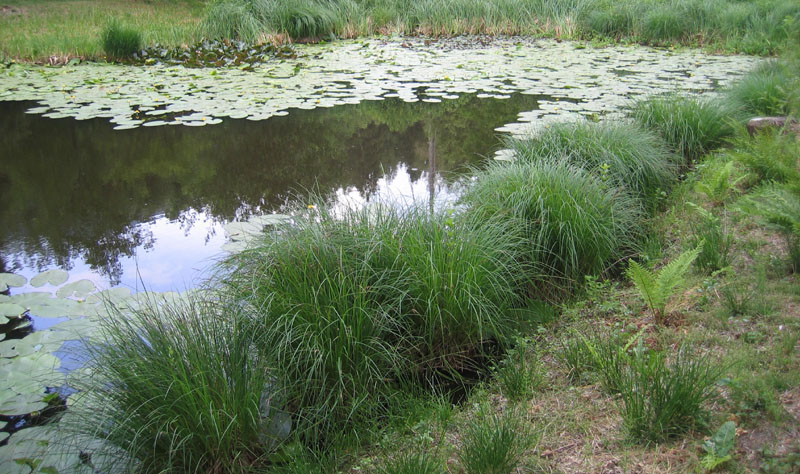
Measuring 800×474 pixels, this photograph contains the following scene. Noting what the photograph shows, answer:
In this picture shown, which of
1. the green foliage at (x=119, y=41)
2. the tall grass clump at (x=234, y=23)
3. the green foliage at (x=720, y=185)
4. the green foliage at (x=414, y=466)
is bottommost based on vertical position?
the green foliage at (x=414, y=466)

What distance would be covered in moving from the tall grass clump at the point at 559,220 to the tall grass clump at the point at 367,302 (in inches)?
10.2

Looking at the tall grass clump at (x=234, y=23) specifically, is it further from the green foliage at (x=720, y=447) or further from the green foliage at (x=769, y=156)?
the green foliage at (x=720, y=447)

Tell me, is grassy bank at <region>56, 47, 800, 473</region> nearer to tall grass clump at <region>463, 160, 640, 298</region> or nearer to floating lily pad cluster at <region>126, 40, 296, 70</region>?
tall grass clump at <region>463, 160, 640, 298</region>

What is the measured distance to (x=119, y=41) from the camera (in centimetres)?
999

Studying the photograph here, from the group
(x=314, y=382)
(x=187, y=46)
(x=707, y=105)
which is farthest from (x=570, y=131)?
(x=187, y=46)

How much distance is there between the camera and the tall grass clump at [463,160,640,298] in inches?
134

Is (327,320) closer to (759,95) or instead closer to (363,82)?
(759,95)

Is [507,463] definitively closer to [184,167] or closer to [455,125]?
[184,167]

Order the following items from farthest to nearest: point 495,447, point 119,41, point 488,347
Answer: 1. point 119,41
2. point 488,347
3. point 495,447

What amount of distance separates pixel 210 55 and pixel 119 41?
1.68 meters

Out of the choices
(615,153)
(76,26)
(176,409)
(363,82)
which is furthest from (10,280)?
(76,26)

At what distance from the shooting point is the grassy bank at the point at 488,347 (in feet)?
6.43

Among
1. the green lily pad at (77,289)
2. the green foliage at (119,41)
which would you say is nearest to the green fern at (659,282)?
the green lily pad at (77,289)

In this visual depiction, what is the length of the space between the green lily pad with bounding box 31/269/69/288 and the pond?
2 centimetres
